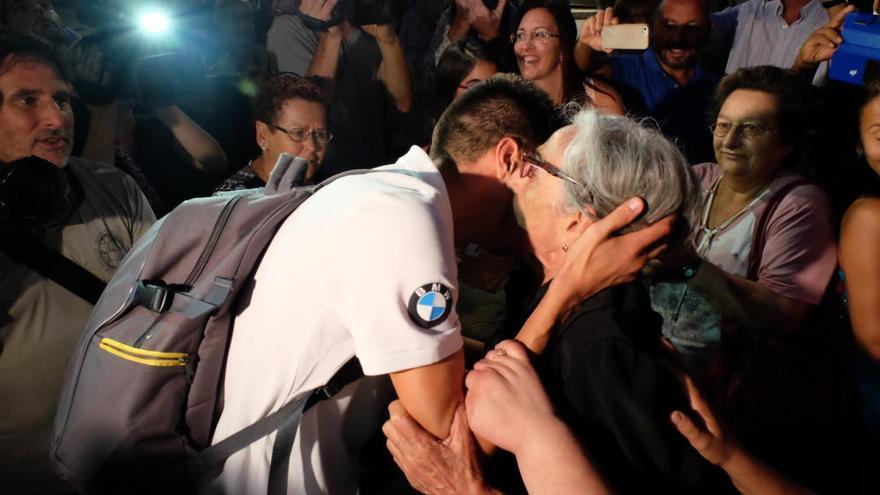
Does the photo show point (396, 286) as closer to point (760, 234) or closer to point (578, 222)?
point (578, 222)

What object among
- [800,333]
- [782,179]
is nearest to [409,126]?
[782,179]

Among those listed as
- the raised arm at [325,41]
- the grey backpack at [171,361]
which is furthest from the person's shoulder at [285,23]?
the grey backpack at [171,361]

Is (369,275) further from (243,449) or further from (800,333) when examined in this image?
(800,333)

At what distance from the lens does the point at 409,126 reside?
14.6 ft

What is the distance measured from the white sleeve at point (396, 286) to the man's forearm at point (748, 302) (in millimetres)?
1414

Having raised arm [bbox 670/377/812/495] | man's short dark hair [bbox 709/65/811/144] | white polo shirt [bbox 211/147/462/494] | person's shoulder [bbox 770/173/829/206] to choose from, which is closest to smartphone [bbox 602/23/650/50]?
man's short dark hair [bbox 709/65/811/144]

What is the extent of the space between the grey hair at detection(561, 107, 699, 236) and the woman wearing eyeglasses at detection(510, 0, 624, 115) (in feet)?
7.02

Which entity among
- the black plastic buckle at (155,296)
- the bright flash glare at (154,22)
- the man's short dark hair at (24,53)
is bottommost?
the black plastic buckle at (155,296)

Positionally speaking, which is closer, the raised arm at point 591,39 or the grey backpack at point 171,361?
the grey backpack at point 171,361

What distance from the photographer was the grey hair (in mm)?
1586

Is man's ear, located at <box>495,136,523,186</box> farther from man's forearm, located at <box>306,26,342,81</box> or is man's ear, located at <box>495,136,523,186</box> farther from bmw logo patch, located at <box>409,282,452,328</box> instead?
man's forearm, located at <box>306,26,342,81</box>

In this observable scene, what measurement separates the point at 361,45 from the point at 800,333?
292 cm

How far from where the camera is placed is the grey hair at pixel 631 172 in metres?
1.59

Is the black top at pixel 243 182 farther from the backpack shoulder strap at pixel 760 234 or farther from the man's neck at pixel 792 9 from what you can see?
the man's neck at pixel 792 9
